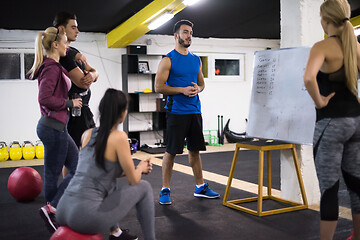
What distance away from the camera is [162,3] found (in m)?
5.50

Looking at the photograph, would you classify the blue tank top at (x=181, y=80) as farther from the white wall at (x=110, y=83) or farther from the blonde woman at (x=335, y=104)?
the white wall at (x=110, y=83)

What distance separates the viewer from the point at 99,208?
1830 millimetres

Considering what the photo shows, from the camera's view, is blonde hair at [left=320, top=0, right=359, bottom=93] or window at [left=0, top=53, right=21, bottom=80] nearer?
blonde hair at [left=320, top=0, right=359, bottom=93]

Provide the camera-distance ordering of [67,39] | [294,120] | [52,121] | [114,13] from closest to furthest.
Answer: [52,121], [67,39], [294,120], [114,13]

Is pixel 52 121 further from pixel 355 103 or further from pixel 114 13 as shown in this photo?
pixel 114 13

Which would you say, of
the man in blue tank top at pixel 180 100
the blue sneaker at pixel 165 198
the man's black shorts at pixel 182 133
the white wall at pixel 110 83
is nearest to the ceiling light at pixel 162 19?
the white wall at pixel 110 83

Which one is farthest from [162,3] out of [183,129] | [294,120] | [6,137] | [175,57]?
[6,137]

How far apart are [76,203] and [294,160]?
6.24 ft

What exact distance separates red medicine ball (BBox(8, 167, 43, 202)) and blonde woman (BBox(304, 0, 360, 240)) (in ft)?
8.62

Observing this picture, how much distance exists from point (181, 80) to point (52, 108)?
1.33 meters

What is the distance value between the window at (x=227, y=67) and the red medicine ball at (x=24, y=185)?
234 inches

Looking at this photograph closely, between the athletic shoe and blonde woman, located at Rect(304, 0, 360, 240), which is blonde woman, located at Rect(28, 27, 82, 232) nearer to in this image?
Result: the athletic shoe

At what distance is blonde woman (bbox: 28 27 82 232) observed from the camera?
2.44m

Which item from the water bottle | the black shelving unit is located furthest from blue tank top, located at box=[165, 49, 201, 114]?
the black shelving unit
